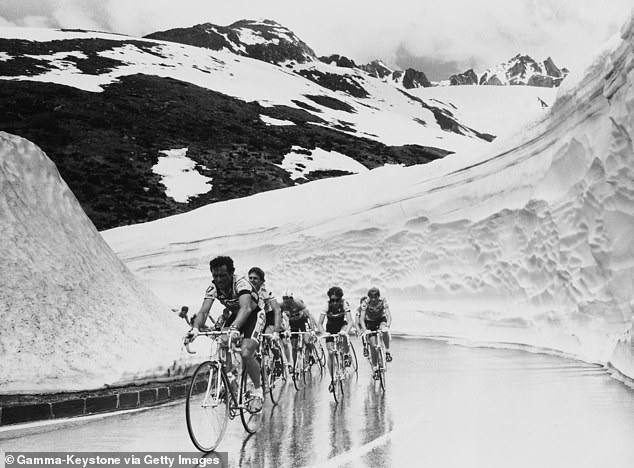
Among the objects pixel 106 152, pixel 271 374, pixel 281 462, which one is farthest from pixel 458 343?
pixel 106 152

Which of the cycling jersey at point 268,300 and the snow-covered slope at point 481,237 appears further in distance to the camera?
the snow-covered slope at point 481,237

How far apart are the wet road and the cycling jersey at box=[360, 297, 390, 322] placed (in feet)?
3.44

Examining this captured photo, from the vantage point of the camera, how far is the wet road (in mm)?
6406

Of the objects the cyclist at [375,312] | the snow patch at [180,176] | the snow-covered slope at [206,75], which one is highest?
the snow-covered slope at [206,75]

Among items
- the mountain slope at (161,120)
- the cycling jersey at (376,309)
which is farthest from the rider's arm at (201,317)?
the mountain slope at (161,120)

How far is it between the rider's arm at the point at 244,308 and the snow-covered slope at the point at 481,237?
7409mm

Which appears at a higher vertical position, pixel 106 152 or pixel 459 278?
pixel 106 152

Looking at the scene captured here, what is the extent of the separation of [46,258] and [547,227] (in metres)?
14.8

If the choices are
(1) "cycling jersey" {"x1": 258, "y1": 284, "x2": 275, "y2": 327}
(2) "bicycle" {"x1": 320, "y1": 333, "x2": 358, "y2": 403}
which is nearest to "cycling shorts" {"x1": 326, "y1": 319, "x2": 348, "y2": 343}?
(2) "bicycle" {"x1": 320, "y1": 333, "x2": 358, "y2": 403}

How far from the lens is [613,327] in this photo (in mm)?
16766

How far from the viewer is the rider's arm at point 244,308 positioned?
704 cm

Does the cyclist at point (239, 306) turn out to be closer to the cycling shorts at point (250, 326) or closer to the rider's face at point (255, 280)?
the cycling shorts at point (250, 326)

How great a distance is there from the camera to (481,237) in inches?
976

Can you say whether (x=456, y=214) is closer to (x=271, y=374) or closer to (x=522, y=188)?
(x=522, y=188)
